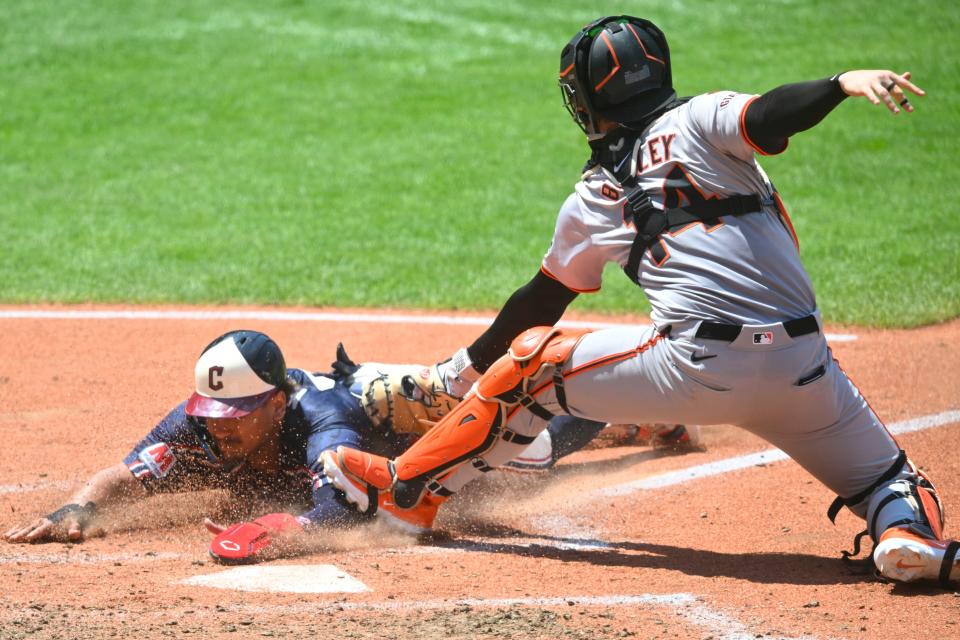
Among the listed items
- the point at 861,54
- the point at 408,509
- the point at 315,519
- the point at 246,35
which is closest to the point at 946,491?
the point at 408,509

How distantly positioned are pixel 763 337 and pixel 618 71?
1.09 metres

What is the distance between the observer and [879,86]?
3.77 meters

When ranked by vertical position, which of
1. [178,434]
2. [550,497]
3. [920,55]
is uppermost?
[920,55]

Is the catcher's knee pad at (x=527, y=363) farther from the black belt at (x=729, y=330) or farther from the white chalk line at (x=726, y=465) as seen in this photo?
the white chalk line at (x=726, y=465)

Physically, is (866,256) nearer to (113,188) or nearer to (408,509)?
(408,509)

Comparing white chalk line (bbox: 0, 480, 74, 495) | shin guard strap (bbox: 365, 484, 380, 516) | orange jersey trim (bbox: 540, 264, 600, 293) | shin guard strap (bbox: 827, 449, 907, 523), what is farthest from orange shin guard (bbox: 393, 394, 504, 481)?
white chalk line (bbox: 0, 480, 74, 495)

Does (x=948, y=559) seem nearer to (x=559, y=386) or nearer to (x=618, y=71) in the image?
(x=559, y=386)

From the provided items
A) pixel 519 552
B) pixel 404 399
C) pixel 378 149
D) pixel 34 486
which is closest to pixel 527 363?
pixel 519 552

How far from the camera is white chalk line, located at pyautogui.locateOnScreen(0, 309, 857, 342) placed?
8.95 m

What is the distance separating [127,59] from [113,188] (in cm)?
536

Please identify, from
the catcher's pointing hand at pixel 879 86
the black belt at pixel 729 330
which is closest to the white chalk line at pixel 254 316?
the black belt at pixel 729 330

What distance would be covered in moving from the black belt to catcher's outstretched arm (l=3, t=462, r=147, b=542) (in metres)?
2.62

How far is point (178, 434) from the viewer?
535cm

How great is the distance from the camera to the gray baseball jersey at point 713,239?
4.18 metres
